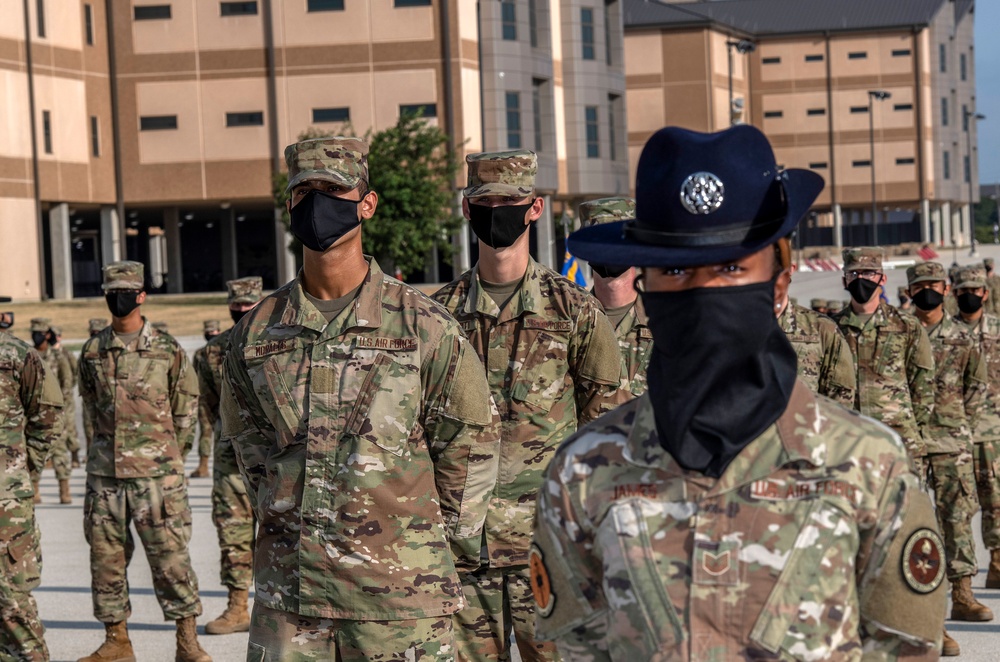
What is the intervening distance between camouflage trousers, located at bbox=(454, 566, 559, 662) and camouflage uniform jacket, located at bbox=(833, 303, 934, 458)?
5503 millimetres

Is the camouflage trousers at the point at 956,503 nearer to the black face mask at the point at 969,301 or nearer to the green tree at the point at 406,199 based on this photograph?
the black face mask at the point at 969,301

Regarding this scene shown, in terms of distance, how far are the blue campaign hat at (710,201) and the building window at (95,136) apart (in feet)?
193

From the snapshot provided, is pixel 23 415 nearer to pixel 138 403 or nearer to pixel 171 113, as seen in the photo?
pixel 138 403

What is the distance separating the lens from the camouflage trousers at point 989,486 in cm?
1213

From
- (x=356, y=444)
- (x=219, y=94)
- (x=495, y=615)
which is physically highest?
(x=219, y=94)

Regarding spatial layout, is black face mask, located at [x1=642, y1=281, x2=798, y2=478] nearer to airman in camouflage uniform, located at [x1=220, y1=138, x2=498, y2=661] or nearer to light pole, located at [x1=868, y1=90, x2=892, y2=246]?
airman in camouflage uniform, located at [x1=220, y1=138, x2=498, y2=661]

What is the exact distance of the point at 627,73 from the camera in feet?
306

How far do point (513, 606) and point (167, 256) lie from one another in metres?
60.4

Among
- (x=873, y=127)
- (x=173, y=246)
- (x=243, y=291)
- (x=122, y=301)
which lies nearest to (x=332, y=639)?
(x=122, y=301)

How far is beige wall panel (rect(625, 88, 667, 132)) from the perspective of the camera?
305ft

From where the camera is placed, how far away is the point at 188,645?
992cm

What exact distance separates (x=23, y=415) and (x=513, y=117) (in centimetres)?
5208

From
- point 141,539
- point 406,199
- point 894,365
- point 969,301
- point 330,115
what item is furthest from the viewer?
point 330,115

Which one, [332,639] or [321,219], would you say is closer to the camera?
[332,639]
